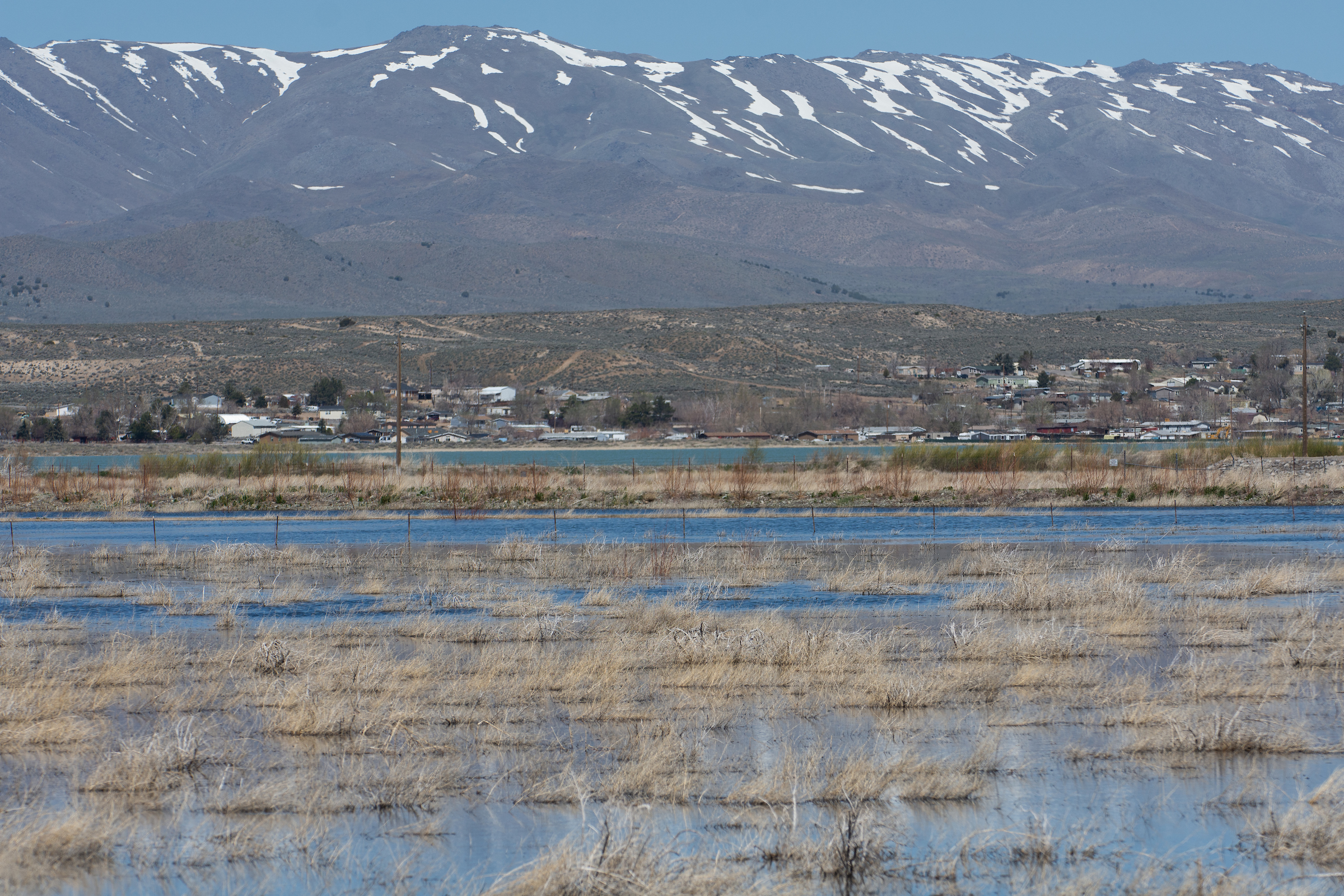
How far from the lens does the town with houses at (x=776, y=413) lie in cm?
9606

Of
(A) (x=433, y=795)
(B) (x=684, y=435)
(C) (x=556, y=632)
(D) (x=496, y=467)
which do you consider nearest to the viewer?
(A) (x=433, y=795)

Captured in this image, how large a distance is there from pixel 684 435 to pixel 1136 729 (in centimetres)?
8900

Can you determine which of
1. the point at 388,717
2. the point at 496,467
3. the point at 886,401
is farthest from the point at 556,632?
the point at 886,401

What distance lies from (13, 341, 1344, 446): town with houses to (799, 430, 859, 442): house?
0.64 ft

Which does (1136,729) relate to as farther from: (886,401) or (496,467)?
(886,401)

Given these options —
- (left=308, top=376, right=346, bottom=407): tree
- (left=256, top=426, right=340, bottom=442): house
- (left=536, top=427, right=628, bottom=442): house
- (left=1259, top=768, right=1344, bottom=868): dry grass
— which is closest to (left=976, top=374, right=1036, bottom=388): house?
(left=536, top=427, right=628, bottom=442): house

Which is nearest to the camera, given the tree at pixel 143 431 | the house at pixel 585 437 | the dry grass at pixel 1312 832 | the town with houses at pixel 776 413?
the dry grass at pixel 1312 832

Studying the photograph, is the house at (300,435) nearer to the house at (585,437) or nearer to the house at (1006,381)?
the house at (585,437)

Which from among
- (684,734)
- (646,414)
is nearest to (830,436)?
(646,414)

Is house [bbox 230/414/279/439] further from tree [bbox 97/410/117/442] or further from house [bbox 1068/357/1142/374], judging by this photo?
house [bbox 1068/357/1142/374]

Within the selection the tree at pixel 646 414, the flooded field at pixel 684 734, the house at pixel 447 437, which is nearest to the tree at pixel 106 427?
the house at pixel 447 437

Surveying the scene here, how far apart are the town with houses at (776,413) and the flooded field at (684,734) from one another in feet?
212

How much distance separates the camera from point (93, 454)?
294 feet

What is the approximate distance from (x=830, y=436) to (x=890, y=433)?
167 inches
